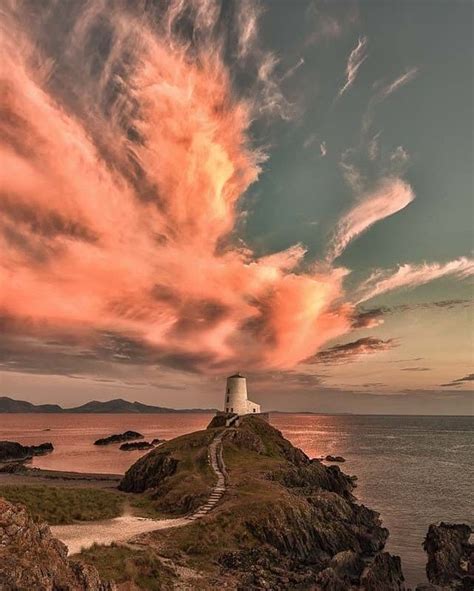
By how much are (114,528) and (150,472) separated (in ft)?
93.6

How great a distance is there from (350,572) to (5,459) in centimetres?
11456

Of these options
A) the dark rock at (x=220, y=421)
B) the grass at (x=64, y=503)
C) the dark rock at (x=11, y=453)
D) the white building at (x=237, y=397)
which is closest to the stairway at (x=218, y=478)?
the grass at (x=64, y=503)

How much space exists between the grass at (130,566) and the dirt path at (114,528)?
1.91 metres

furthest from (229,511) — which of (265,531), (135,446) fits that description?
(135,446)

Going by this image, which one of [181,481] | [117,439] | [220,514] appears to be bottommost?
[220,514]

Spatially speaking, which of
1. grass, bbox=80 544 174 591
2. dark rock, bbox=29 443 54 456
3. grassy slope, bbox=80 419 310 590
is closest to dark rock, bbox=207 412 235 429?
grassy slope, bbox=80 419 310 590

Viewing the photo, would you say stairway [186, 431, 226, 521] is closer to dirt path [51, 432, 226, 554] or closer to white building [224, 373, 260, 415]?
dirt path [51, 432, 226, 554]

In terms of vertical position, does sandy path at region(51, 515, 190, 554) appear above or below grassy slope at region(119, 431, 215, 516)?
below

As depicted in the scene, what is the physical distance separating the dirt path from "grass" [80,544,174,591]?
1.91 meters

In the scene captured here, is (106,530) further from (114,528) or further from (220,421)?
(220,421)

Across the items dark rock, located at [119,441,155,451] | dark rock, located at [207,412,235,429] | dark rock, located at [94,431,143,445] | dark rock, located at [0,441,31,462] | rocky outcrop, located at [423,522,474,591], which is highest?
dark rock, located at [207,412,235,429]

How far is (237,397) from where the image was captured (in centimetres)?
11238

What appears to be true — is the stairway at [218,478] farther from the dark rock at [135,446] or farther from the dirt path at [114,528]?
the dark rock at [135,446]

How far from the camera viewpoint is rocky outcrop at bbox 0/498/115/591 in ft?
52.6
